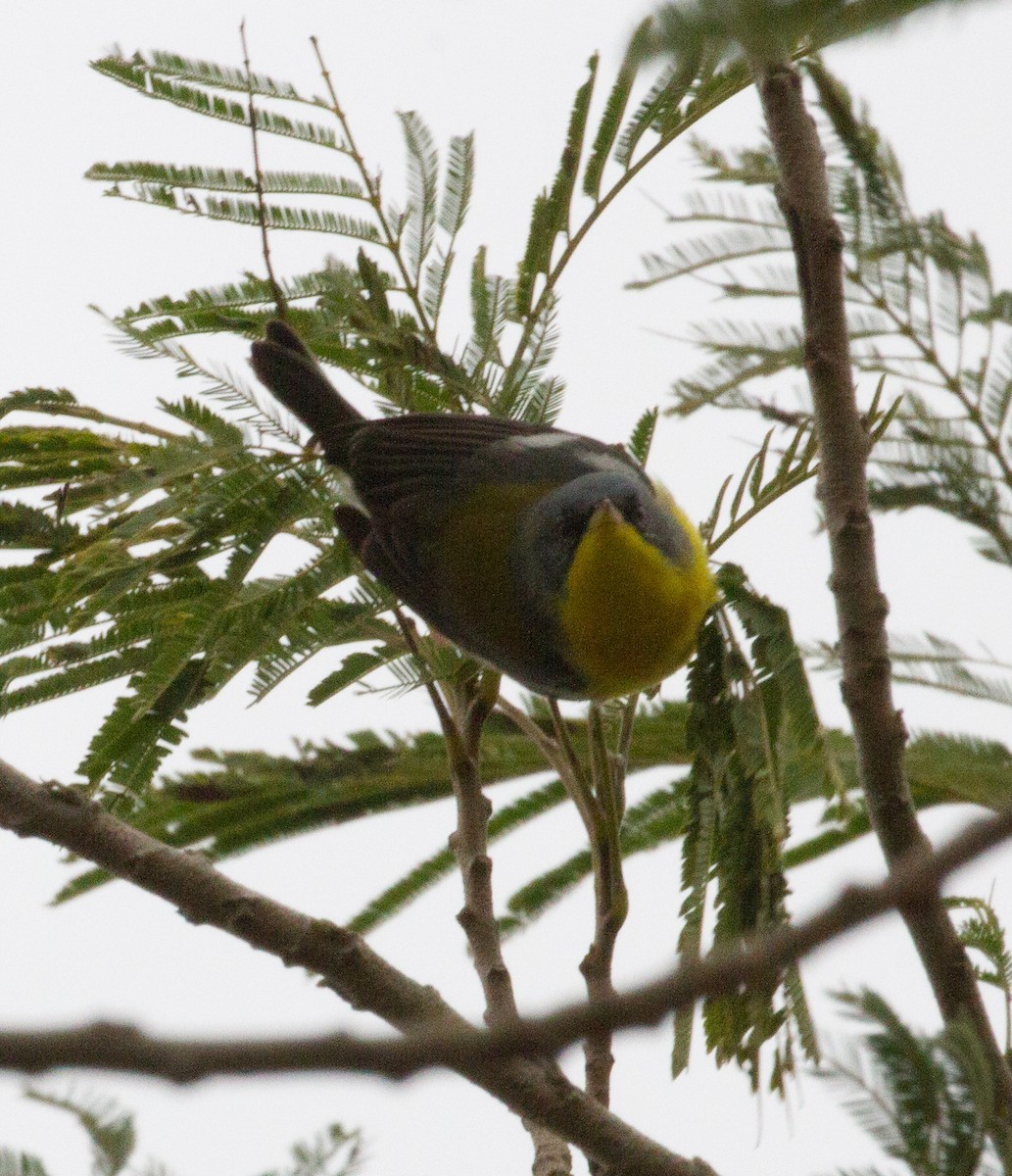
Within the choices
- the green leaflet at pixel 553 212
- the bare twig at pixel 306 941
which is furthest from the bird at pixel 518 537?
the bare twig at pixel 306 941

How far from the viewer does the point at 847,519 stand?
1.88 meters

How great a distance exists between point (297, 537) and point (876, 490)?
1386 mm

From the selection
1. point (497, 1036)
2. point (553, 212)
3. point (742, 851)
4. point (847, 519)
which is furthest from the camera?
point (553, 212)

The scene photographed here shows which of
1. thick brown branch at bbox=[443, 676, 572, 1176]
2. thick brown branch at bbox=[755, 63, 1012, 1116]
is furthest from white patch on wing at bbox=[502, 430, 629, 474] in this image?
thick brown branch at bbox=[755, 63, 1012, 1116]

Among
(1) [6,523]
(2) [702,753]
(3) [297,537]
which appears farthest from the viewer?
(3) [297,537]

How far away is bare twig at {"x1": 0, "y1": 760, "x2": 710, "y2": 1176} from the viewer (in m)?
1.90

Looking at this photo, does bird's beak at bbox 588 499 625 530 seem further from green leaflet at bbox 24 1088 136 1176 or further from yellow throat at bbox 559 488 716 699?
green leaflet at bbox 24 1088 136 1176

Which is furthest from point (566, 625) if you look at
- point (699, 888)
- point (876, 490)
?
point (876, 490)

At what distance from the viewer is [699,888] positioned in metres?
2.25

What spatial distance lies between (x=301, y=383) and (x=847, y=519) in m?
1.38

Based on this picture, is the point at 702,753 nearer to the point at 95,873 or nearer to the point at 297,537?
the point at 297,537

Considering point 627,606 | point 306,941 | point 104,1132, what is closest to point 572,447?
point 627,606

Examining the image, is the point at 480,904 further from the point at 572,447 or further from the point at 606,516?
the point at 572,447

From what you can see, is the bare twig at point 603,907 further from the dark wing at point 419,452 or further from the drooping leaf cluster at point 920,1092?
the drooping leaf cluster at point 920,1092
